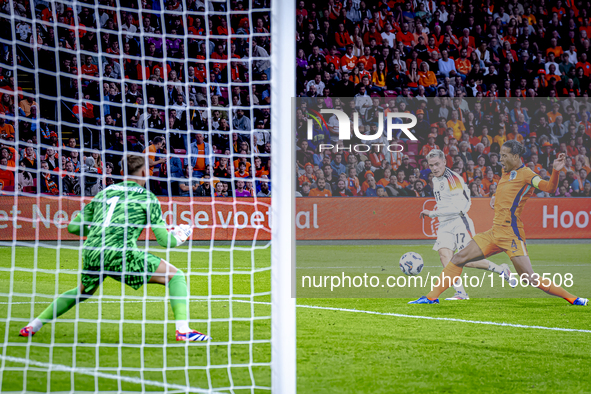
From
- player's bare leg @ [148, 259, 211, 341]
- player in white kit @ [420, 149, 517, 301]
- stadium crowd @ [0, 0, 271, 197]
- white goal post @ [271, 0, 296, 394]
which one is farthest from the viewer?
stadium crowd @ [0, 0, 271, 197]

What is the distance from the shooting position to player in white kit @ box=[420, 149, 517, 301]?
6.50 meters

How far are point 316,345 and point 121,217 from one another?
1.75 m

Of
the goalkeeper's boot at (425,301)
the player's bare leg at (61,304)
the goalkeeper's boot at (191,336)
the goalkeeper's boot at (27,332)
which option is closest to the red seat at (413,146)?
the goalkeeper's boot at (425,301)

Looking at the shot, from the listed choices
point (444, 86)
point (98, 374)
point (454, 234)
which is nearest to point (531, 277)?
point (454, 234)

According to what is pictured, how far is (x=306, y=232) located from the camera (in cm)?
1204

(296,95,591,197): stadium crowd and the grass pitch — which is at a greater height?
(296,95,591,197): stadium crowd

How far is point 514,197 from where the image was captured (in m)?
6.31

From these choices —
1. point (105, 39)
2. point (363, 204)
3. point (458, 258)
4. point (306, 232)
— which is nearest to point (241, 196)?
point (306, 232)

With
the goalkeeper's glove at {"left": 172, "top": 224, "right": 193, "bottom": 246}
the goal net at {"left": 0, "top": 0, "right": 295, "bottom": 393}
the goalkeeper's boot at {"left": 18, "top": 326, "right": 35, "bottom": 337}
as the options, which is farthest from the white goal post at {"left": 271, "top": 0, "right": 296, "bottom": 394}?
the goalkeeper's boot at {"left": 18, "top": 326, "right": 35, "bottom": 337}

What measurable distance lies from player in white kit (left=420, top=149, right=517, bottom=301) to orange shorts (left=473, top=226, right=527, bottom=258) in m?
0.25

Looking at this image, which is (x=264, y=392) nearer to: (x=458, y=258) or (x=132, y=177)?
(x=132, y=177)

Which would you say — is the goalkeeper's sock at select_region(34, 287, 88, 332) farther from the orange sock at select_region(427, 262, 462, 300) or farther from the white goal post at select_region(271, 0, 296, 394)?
the orange sock at select_region(427, 262, 462, 300)

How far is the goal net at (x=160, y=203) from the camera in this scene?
11.2 feet

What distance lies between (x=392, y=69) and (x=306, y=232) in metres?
5.47
